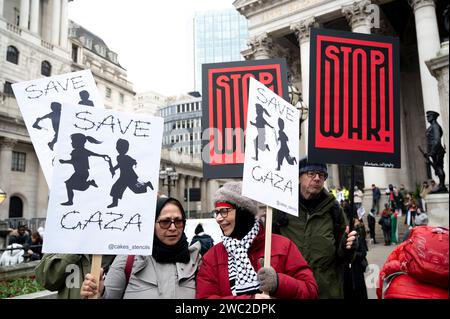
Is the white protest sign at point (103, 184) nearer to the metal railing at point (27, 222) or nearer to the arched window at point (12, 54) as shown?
the metal railing at point (27, 222)

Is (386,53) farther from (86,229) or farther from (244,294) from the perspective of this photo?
(86,229)

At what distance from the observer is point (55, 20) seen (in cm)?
3456

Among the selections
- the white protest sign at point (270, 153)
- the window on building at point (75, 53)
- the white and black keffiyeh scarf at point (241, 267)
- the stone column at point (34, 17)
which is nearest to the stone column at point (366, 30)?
the white protest sign at point (270, 153)

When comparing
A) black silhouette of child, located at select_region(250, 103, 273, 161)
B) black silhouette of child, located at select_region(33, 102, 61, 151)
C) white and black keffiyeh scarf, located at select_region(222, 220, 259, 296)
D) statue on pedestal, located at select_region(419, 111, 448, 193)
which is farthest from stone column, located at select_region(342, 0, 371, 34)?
white and black keffiyeh scarf, located at select_region(222, 220, 259, 296)

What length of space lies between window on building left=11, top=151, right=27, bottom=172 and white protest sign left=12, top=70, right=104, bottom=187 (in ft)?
93.1

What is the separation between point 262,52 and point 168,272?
82.1ft

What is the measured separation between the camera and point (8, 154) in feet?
86.8

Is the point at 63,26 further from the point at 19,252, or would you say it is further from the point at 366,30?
the point at 19,252

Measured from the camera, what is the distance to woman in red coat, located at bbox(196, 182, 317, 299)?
220cm

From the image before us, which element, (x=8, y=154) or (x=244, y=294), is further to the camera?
(x=8, y=154)

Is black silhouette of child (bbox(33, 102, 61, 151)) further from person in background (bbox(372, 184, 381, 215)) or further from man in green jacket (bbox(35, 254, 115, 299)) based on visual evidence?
person in background (bbox(372, 184, 381, 215))

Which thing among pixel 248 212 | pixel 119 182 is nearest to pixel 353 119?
pixel 248 212

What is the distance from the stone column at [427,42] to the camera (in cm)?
1788

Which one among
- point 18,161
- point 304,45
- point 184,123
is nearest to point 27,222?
point 18,161
